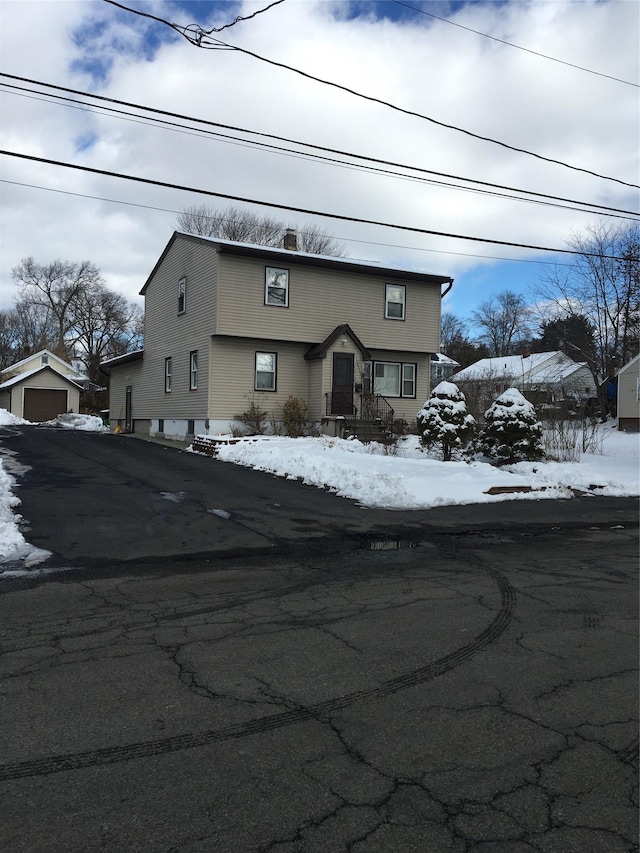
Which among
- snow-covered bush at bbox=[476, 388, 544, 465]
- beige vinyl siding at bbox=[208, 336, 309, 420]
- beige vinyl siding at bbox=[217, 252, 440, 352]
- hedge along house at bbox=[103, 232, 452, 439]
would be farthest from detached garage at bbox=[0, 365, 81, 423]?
snow-covered bush at bbox=[476, 388, 544, 465]

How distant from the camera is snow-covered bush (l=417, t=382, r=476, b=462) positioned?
17.3 metres

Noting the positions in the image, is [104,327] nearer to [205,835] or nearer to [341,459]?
[341,459]

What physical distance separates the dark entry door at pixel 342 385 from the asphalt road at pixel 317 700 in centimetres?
1614

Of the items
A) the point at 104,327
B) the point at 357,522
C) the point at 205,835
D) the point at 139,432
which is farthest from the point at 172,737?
the point at 104,327

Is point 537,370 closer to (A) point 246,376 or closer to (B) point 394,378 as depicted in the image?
(B) point 394,378

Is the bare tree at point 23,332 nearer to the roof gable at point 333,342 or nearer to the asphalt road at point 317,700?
the roof gable at point 333,342

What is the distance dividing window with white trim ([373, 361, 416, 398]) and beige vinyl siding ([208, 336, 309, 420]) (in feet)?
10.9

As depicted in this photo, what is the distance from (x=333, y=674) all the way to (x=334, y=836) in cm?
174

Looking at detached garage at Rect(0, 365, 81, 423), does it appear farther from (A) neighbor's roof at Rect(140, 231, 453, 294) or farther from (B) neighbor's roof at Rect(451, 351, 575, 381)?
(B) neighbor's roof at Rect(451, 351, 575, 381)

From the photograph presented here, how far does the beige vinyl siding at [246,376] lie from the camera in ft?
77.6

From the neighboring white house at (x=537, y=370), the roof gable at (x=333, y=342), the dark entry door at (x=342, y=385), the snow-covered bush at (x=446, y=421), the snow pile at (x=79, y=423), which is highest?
the neighboring white house at (x=537, y=370)

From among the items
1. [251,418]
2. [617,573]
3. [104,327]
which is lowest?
[617,573]

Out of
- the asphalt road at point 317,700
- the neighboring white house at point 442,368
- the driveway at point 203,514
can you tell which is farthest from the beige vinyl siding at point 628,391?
the asphalt road at point 317,700

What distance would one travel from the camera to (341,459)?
640 inches
